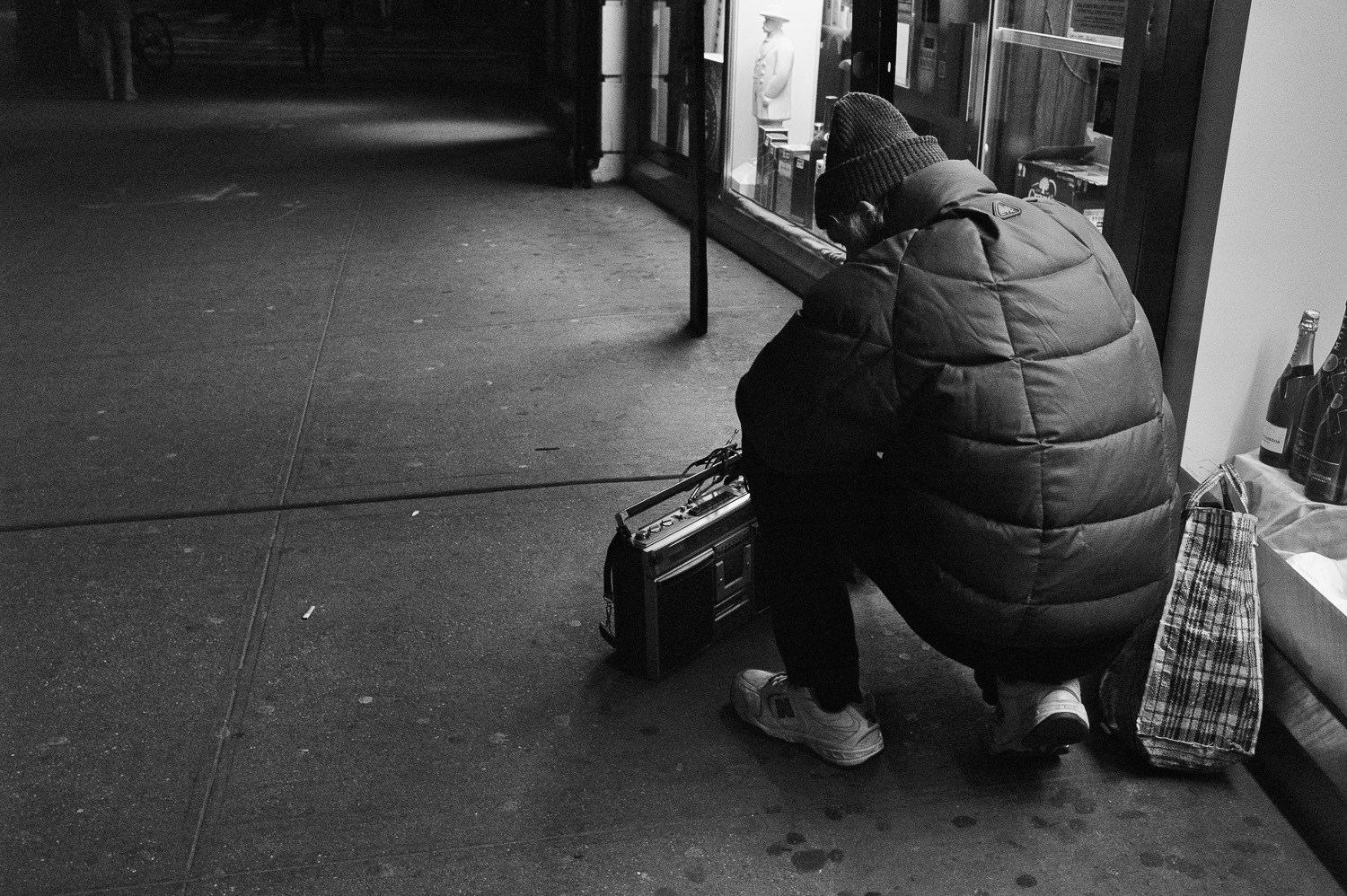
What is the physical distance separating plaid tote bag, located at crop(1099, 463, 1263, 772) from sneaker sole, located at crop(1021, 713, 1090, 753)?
0.19 metres

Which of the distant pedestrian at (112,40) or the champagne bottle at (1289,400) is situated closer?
the champagne bottle at (1289,400)

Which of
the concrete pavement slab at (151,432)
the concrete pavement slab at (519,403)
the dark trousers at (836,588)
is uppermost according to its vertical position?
the dark trousers at (836,588)

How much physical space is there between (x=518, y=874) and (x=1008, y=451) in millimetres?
1202

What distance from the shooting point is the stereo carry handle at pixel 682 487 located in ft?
9.93

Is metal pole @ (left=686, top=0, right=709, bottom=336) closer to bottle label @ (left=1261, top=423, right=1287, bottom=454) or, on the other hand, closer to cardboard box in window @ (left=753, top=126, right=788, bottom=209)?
cardboard box in window @ (left=753, top=126, right=788, bottom=209)

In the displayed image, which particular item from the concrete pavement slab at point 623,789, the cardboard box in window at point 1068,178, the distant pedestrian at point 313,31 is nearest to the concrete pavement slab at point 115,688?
the concrete pavement slab at point 623,789

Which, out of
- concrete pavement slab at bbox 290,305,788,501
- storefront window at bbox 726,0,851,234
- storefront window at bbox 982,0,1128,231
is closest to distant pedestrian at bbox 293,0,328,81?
storefront window at bbox 726,0,851,234

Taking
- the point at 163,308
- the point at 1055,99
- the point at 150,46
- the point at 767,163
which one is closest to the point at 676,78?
the point at 767,163

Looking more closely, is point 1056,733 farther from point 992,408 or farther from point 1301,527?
point 1301,527

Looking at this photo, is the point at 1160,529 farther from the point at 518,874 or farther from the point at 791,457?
the point at 518,874

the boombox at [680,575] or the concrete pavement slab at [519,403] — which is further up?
the boombox at [680,575]

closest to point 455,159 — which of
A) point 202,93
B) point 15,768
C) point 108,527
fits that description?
point 202,93

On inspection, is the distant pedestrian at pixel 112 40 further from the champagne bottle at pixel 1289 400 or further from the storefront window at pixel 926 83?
the champagne bottle at pixel 1289 400

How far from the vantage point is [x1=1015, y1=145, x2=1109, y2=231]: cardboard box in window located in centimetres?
401
